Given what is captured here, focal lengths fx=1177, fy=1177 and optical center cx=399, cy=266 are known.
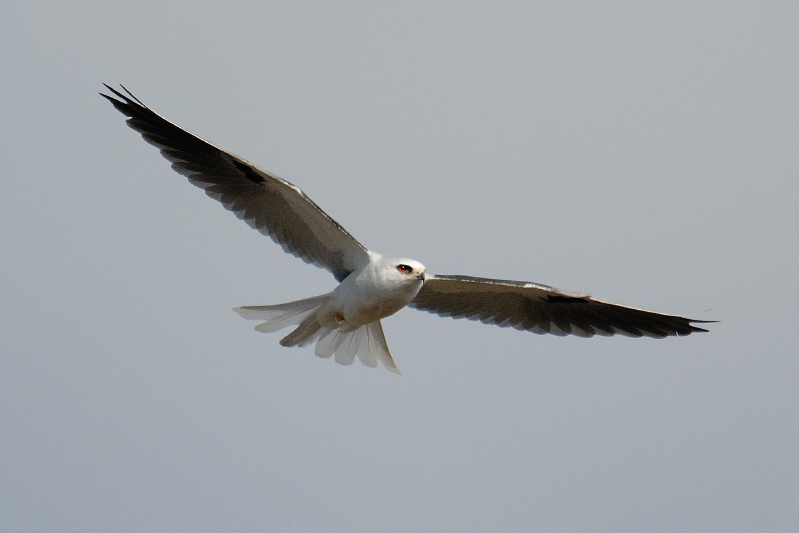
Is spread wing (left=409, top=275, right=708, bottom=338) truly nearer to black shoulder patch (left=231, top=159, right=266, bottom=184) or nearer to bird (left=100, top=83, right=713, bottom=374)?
bird (left=100, top=83, right=713, bottom=374)

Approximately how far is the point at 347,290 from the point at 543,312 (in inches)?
75.7

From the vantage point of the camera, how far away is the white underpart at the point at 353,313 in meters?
8.38

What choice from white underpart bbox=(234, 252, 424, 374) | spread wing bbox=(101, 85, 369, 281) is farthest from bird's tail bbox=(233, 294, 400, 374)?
spread wing bbox=(101, 85, 369, 281)

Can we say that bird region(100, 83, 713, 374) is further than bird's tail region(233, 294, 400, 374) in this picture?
No

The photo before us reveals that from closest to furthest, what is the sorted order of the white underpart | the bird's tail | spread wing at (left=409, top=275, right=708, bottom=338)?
the white underpart → the bird's tail → spread wing at (left=409, top=275, right=708, bottom=338)

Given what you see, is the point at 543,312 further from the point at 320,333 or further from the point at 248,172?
the point at 248,172

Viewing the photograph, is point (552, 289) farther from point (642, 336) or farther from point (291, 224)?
point (291, 224)

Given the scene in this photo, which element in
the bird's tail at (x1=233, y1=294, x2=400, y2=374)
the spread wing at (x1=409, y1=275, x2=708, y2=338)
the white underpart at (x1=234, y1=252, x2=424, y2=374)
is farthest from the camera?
the spread wing at (x1=409, y1=275, x2=708, y2=338)

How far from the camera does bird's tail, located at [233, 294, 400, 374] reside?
8.94 meters

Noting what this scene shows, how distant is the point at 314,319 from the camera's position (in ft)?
29.6

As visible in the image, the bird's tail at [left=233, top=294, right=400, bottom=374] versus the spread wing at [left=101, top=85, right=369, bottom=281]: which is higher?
the spread wing at [left=101, top=85, right=369, bottom=281]

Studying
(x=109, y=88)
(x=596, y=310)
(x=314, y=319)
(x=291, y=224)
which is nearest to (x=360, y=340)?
(x=314, y=319)

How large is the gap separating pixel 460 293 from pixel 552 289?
33.3 inches

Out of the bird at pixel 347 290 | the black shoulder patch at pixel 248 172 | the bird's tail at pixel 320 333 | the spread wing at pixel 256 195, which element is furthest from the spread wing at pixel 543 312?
the black shoulder patch at pixel 248 172
